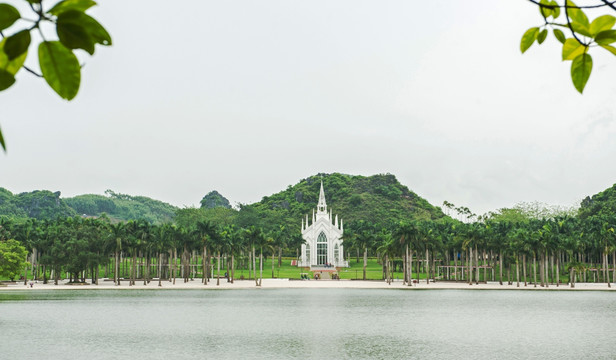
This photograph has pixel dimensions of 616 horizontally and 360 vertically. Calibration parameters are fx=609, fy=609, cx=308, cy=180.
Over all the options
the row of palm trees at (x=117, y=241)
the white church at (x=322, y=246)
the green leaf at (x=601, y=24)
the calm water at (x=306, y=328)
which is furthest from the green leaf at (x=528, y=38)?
the white church at (x=322, y=246)

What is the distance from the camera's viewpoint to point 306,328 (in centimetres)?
4375

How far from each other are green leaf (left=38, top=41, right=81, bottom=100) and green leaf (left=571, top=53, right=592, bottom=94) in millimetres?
1384

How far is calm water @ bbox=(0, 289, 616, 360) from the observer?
33.8 metres

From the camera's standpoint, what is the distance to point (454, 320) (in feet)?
159

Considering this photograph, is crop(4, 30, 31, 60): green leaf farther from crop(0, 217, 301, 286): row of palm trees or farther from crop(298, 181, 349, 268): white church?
crop(298, 181, 349, 268): white church

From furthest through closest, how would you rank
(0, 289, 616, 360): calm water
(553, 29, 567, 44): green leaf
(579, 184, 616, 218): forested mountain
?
1. (579, 184, 616, 218): forested mountain
2. (0, 289, 616, 360): calm water
3. (553, 29, 567, 44): green leaf

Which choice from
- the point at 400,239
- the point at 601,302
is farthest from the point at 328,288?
the point at 601,302

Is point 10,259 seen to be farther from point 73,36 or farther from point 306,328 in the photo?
point 73,36

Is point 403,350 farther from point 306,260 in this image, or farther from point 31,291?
point 306,260

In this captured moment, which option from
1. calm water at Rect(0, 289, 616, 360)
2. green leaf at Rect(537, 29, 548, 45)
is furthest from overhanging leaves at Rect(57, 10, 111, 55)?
calm water at Rect(0, 289, 616, 360)

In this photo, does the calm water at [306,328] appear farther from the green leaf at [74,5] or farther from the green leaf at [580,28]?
the green leaf at [74,5]

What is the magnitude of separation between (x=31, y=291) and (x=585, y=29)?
8709cm

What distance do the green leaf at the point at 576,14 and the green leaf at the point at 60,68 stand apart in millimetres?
1367

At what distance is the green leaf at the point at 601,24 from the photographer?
1670 mm
